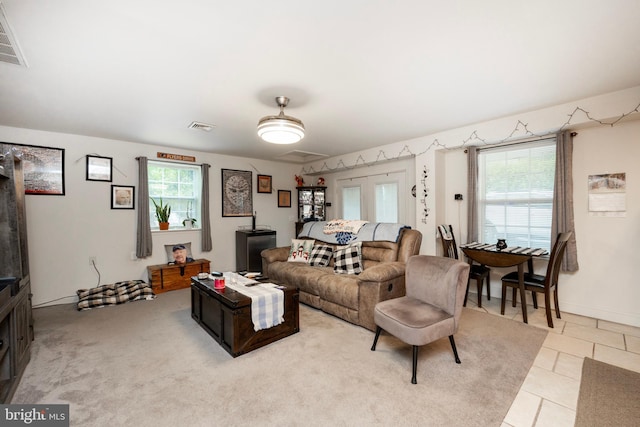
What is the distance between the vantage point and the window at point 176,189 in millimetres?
4672

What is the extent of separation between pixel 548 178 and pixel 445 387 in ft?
9.41

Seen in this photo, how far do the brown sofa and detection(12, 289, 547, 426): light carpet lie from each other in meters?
0.20

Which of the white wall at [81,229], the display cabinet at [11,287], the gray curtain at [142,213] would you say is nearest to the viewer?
the display cabinet at [11,287]

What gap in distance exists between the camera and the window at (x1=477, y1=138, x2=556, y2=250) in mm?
3408

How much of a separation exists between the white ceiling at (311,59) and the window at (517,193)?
74cm

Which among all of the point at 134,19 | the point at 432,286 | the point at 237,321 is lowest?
the point at 237,321

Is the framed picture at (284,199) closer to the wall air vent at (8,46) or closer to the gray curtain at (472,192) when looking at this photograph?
the gray curtain at (472,192)

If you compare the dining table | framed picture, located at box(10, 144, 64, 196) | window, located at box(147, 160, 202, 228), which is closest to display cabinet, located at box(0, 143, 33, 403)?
framed picture, located at box(10, 144, 64, 196)

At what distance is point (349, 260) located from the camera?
3.57m

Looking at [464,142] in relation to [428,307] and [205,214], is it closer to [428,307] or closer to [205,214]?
[428,307]

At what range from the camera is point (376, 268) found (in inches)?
114

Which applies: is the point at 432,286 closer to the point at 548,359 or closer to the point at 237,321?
the point at 548,359

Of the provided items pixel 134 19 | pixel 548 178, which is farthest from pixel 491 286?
pixel 134 19

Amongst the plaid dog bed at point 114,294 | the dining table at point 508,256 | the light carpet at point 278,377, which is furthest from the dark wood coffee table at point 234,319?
the dining table at point 508,256
